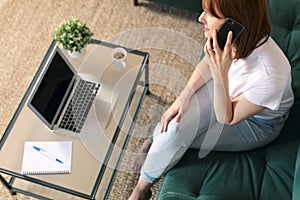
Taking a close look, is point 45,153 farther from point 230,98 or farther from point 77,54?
point 230,98

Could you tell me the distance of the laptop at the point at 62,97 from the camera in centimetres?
149

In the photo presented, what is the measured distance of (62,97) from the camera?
1595mm

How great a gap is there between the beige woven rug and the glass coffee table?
190mm

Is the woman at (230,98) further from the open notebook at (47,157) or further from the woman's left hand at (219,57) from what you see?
the open notebook at (47,157)

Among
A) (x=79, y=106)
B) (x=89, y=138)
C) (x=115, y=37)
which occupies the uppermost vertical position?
(x=115, y=37)

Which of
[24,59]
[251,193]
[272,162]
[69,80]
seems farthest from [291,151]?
[24,59]

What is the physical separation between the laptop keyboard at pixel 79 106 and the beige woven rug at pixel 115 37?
0.37 meters

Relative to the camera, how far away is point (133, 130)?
1.95m

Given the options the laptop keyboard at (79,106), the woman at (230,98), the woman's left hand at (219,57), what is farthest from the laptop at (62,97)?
the woman's left hand at (219,57)

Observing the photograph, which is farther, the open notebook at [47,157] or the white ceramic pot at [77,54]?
the white ceramic pot at [77,54]

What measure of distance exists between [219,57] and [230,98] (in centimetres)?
14

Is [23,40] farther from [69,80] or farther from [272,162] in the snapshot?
[272,162]

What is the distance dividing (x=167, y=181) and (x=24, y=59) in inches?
44.3

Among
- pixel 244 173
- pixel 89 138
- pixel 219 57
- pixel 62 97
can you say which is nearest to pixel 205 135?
pixel 244 173
